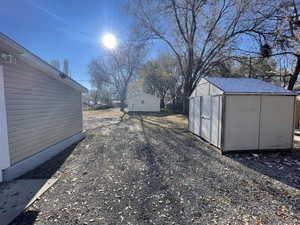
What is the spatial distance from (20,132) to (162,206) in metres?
3.72

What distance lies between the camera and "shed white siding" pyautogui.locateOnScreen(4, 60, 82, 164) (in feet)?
11.3

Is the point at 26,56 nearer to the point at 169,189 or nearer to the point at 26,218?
the point at 26,218

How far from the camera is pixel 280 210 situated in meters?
2.37

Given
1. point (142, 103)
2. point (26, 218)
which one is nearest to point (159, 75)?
point (142, 103)

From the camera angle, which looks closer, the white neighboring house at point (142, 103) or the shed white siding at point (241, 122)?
the shed white siding at point (241, 122)

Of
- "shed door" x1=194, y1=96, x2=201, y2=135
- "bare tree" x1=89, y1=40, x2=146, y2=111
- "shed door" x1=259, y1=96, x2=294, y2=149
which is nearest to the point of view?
"shed door" x1=259, y1=96, x2=294, y2=149

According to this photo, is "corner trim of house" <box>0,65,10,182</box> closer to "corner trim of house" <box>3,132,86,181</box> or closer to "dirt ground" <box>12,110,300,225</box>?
"corner trim of house" <box>3,132,86,181</box>

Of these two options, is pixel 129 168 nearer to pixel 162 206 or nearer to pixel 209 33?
pixel 162 206

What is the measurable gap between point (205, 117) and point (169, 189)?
4057mm

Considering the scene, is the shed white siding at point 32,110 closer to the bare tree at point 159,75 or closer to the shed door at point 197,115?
the shed door at point 197,115

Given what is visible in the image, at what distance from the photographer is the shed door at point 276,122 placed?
197 inches

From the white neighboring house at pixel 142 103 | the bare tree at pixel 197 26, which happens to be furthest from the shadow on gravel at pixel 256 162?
the white neighboring house at pixel 142 103

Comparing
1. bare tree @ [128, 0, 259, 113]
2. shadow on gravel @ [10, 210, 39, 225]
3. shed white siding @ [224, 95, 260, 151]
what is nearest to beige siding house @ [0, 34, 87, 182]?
shadow on gravel @ [10, 210, 39, 225]

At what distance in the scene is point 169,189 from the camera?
298 centimetres
